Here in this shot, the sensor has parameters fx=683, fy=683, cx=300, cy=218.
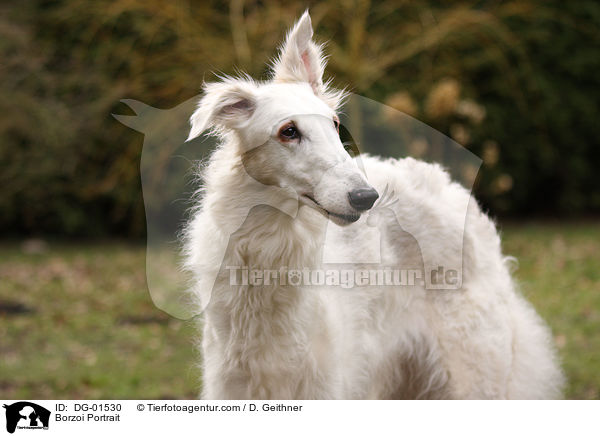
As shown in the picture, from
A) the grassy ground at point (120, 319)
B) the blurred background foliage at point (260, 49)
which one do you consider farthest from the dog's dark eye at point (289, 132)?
the blurred background foliage at point (260, 49)

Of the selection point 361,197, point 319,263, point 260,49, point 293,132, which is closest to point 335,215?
point 361,197

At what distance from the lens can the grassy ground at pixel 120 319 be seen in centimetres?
482

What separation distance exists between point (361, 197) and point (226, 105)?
1.97 feet

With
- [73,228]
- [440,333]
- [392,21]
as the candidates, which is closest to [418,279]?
[440,333]

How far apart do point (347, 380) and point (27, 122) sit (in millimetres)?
6220

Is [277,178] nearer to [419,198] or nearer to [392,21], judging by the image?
[419,198]

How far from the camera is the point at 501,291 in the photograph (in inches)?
129

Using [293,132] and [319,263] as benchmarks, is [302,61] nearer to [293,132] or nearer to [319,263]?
[293,132]

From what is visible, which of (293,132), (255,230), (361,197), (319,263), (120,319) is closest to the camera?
(361,197)
